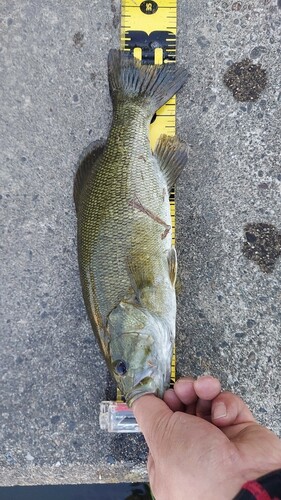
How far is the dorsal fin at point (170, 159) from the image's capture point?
2494 millimetres

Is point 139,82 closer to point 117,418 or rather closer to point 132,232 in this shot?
point 132,232

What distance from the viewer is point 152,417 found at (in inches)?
66.7

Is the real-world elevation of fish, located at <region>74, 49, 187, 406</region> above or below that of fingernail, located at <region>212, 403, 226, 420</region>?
above

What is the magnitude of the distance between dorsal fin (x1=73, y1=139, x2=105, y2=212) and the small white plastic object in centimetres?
107

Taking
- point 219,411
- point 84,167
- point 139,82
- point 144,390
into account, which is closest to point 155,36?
point 139,82

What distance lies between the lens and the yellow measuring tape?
2.70 meters

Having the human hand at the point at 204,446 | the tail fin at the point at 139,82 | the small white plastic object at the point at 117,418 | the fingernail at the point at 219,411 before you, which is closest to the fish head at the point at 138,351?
the human hand at the point at 204,446

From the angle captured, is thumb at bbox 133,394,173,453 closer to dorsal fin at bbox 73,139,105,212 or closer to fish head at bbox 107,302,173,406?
fish head at bbox 107,302,173,406

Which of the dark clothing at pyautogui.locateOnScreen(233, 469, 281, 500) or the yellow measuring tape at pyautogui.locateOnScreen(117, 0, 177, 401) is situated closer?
the dark clothing at pyautogui.locateOnScreen(233, 469, 281, 500)

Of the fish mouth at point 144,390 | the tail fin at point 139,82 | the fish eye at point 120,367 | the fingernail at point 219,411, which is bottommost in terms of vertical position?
the fish mouth at point 144,390

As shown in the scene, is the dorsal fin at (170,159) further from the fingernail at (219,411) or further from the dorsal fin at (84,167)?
the fingernail at (219,411)

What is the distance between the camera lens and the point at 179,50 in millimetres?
2738

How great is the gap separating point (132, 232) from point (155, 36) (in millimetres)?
1252

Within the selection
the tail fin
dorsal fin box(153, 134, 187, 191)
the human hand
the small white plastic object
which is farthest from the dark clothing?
the tail fin
